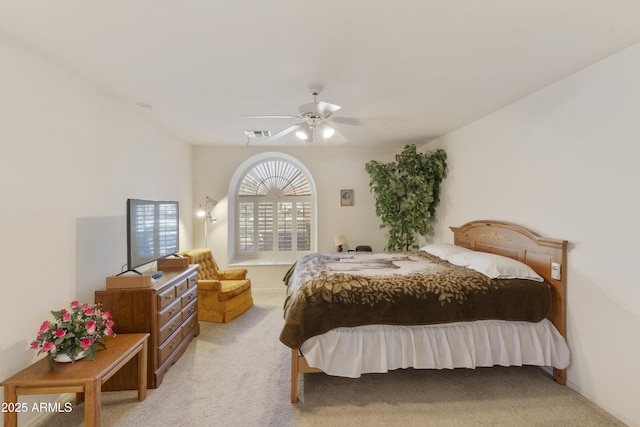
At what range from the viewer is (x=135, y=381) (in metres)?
2.39

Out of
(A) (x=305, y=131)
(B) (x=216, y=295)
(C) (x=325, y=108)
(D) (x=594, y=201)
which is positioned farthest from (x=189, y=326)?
(D) (x=594, y=201)

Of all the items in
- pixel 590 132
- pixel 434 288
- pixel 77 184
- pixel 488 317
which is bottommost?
pixel 488 317

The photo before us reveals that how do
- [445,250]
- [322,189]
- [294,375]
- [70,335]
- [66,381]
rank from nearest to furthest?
[66,381] < [70,335] < [294,375] < [445,250] < [322,189]

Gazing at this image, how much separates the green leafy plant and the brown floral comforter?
198cm

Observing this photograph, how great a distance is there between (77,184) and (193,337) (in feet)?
6.52

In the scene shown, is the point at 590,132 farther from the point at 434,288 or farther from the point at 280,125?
the point at 280,125

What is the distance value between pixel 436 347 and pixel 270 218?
3.79m

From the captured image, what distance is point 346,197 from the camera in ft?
17.0

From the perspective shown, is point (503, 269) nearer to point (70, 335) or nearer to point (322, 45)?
point (322, 45)

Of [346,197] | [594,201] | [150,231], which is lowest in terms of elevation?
[150,231]

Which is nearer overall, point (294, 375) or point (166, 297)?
point (294, 375)

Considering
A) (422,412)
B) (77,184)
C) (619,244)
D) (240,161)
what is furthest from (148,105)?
(619,244)

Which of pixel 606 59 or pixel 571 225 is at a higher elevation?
pixel 606 59

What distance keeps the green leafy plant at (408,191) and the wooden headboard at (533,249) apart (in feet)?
3.10
